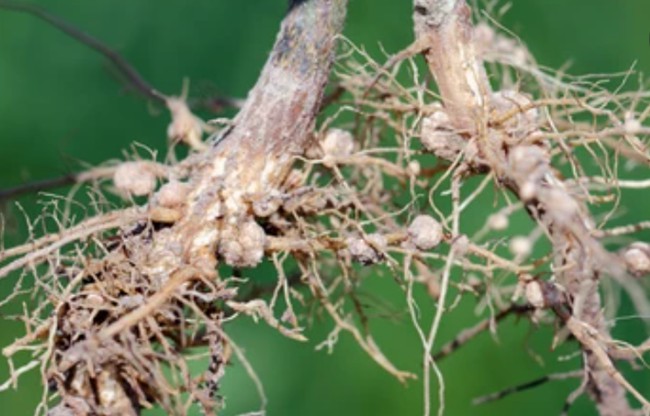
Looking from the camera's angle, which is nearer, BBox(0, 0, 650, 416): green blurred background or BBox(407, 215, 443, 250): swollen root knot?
BBox(407, 215, 443, 250): swollen root knot

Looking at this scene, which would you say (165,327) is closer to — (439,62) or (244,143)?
(244,143)

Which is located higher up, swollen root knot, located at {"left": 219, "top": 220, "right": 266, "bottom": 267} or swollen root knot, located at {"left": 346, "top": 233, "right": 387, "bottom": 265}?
swollen root knot, located at {"left": 219, "top": 220, "right": 266, "bottom": 267}

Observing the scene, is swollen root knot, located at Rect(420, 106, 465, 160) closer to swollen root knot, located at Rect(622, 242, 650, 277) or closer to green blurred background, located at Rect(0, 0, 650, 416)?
swollen root knot, located at Rect(622, 242, 650, 277)

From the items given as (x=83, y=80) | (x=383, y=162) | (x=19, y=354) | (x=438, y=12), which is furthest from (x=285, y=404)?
(x=438, y=12)

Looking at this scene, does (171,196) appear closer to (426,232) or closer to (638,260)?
(426,232)

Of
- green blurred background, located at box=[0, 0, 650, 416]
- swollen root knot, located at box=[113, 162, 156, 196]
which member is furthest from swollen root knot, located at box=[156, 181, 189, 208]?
green blurred background, located at box=[0, 0, 650, 416]

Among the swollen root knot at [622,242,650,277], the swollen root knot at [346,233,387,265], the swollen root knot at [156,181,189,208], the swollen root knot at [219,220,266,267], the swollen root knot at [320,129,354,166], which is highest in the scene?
the swollen root knot at [320,129,354,166]
